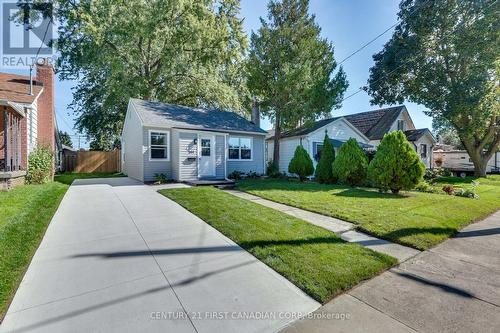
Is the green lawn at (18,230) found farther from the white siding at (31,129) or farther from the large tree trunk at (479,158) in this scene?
the large tree trunk at (479,158)

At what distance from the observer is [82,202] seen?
7230 mm

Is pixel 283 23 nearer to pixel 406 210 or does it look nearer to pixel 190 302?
pixel 406 210

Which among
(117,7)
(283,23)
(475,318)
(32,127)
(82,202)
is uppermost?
(117,7)

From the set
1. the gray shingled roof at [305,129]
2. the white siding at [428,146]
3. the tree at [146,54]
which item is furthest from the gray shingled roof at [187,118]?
the white siding at [428,146]

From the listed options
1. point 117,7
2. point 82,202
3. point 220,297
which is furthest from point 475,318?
point 117,7

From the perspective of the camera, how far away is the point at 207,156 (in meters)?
12.9

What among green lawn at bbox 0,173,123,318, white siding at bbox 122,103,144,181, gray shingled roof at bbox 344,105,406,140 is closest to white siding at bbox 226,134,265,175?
white siding at bbox 122,103,144,181

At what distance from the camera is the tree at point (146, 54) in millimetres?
17391

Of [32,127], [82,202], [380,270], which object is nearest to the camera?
[380,270]

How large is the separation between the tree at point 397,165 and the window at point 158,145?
9.81m

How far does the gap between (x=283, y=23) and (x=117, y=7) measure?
11.6 m

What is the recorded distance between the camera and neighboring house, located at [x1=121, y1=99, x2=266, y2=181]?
1218 centimetres

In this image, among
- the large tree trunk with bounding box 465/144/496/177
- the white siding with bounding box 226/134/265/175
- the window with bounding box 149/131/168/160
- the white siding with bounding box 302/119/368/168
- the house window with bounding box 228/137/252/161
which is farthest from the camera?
the large tree trunk with bounding box 465/144/496/177
